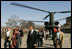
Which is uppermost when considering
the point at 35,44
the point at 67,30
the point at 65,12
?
the point at 65,12

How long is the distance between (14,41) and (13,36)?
0.82ft

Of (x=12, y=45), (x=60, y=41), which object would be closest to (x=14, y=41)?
(x=12, y=45)

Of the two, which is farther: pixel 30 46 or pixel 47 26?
pixel 47 26

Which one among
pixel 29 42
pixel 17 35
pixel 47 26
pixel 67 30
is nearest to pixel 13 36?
pixel 17 35

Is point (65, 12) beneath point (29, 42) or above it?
above

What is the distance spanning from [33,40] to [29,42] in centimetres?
19

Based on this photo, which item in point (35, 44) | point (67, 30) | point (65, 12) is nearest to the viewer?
point (35, 44)

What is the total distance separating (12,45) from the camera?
7504 millimetres

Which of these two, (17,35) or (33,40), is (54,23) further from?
(33,40)

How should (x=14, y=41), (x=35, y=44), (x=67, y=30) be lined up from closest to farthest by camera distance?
(x=35, y=44) → (x=14, y=41) → (x=67, y=30)

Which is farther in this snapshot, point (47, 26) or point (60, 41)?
point (47, 26)

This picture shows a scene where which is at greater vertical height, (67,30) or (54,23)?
(54,23)

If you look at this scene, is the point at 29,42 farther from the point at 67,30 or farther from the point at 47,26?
the point at 67,30

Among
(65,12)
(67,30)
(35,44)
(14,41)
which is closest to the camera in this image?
(35,44)
